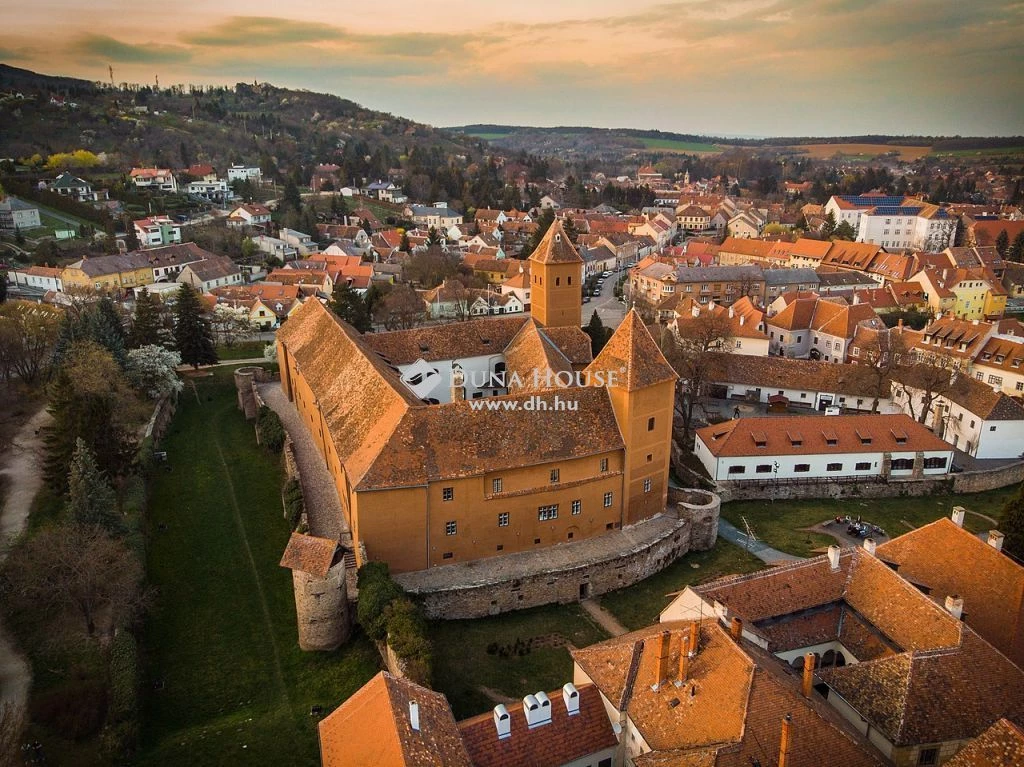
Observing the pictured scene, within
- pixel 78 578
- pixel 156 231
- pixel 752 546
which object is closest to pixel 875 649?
pixel 752 546

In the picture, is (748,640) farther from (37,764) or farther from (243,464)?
(243,464)

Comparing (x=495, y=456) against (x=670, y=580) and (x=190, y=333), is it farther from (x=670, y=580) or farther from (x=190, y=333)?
(x=190, y=333)

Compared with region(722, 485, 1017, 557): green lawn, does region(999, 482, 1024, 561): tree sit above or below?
above

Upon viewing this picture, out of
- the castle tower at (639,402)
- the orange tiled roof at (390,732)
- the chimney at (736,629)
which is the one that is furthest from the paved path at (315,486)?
the chimney at (736,629)

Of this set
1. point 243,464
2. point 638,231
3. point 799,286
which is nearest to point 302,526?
point 243,464

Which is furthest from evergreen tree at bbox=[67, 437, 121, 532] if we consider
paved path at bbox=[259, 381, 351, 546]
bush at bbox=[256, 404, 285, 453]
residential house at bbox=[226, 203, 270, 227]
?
residential house at bbox=[226, 203, 270, 227]

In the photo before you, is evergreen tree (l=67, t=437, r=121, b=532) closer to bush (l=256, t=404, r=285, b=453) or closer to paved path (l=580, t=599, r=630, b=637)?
bush (l=256, t=404, r=285, b=453)
